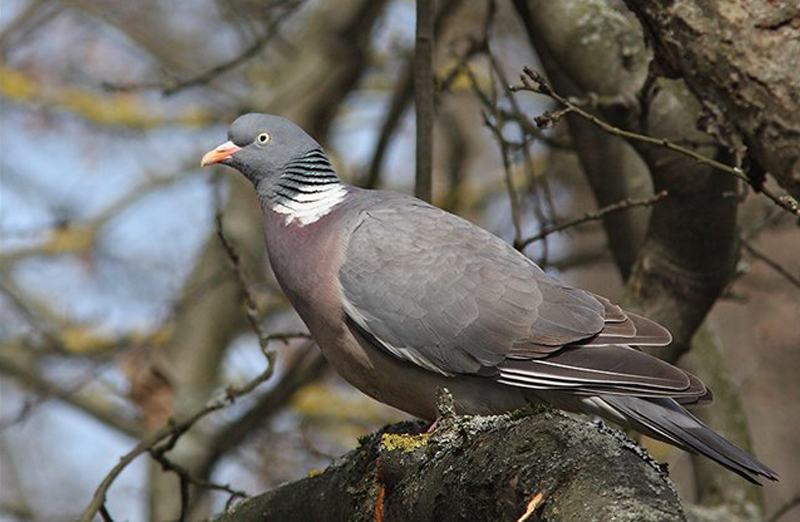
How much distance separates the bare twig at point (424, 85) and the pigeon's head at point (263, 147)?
0.41 m

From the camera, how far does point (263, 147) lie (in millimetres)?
4125

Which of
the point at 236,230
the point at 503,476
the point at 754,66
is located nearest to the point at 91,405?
the point at 236,230

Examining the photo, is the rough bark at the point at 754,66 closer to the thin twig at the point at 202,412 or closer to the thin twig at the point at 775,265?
the thin twig at the point at 775,265

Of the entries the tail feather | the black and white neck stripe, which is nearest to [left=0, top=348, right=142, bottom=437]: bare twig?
the black and white neck stripe

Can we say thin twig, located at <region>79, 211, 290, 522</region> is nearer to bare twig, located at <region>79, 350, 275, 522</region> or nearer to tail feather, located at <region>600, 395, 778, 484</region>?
bare twig, located at <region>79, 350, 275, 522</region>

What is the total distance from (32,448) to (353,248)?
28.2 ft

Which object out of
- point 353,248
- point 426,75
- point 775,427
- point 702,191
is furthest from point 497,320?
point 775,427

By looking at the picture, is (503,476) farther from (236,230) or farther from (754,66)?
(236,230)

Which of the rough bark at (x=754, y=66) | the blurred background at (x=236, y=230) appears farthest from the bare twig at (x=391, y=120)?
the rough bark at (x=754, y=66)

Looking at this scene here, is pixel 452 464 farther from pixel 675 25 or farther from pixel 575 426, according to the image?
pixel 675 25

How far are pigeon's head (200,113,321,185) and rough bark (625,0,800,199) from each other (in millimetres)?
1861

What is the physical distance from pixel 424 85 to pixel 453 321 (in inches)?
42.0

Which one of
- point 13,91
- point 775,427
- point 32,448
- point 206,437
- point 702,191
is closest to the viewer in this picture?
point 702,191

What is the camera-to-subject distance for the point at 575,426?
2.24m
